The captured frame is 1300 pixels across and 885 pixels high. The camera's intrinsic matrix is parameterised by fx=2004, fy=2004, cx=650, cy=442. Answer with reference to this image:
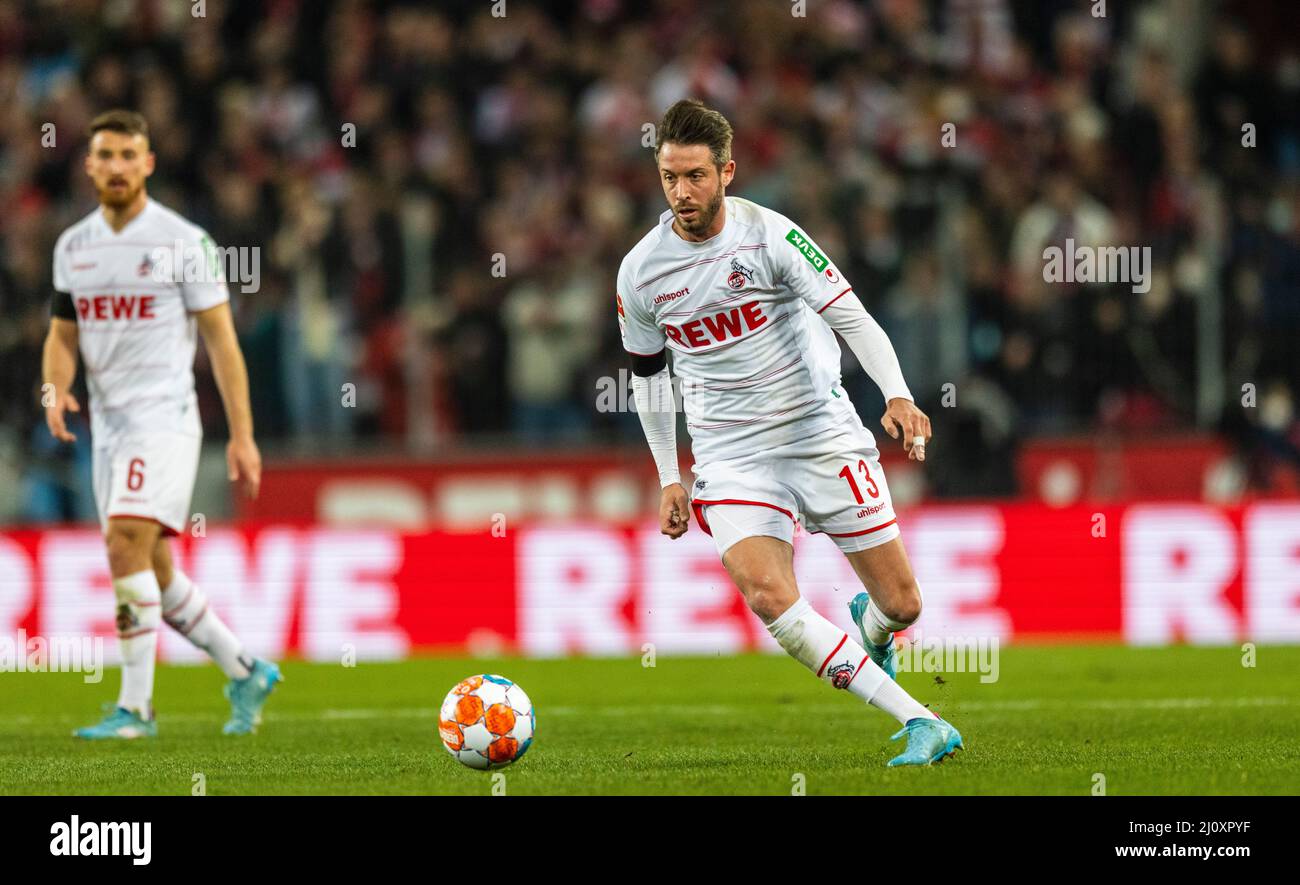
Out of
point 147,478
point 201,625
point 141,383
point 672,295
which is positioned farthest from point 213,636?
point 672,295

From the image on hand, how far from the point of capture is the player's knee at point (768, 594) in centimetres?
741

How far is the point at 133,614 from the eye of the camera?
930 centimetres

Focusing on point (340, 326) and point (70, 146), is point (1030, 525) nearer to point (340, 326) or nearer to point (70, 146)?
point (340, 326)

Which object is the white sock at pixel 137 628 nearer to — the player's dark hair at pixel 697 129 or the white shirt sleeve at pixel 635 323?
the white shirt sleeve at pixel 635 323

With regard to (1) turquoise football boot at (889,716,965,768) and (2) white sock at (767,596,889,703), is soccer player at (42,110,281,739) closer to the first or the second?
(2) white sock at (767,596,889,703)

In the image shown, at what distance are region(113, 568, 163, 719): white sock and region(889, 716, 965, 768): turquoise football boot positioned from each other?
3.73 meters

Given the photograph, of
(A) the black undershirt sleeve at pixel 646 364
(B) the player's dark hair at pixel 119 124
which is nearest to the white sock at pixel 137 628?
(B) the player's dark hair at pixel 119 124

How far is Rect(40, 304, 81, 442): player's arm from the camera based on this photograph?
947 cm

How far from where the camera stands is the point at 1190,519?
14141 mm

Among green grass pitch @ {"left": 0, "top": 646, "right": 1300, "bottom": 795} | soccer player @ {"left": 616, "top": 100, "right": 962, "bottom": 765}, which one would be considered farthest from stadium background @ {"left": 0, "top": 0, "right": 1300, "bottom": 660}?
soccer player @ {"left": 616, "top": 100, "right": 962, "bottom": 765}
